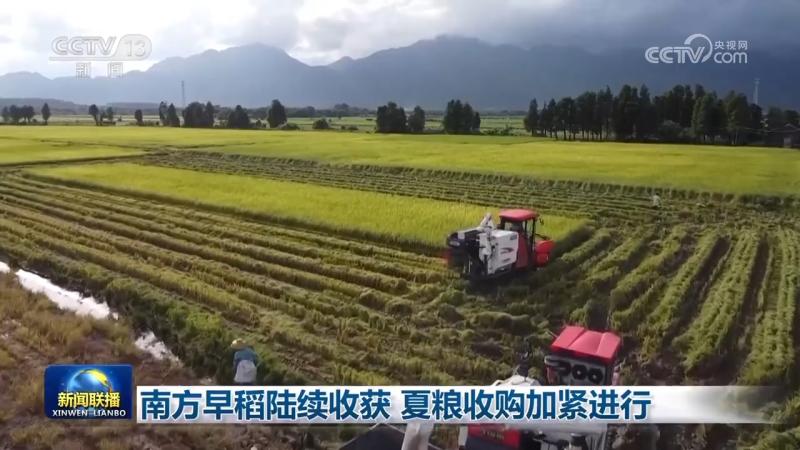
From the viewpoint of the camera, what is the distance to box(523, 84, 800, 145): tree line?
4.96 m

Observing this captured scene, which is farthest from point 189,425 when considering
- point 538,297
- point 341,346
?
point 538,297

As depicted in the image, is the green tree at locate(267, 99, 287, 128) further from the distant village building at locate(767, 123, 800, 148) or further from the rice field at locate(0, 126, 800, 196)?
the distant village building at locate(767, 123, 800, 148)

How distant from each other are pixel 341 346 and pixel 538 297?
5.54 feet

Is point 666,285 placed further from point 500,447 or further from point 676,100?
point 500,447

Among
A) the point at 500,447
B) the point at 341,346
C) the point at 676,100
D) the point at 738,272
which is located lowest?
the point at 500,447

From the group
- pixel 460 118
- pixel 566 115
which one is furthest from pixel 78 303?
pixel 566 115

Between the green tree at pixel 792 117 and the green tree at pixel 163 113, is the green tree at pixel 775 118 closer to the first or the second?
the green tree at pixel 792 117

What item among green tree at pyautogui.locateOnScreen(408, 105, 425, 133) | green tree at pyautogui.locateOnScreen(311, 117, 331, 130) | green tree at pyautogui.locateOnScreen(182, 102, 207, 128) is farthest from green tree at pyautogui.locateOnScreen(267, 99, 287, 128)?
green tree at pyautogui.locateOnScreen(408, 105, 425, 133)

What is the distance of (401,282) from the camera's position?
5.11 metres

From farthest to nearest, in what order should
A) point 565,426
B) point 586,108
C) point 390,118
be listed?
1. point 390,118
2. point 586,108
3. point 565,426

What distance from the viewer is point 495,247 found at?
4.76 meters

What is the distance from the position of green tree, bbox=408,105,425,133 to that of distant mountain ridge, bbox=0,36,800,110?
58 cm

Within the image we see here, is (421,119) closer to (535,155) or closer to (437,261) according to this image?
(437,261)

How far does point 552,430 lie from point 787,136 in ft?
11.8
